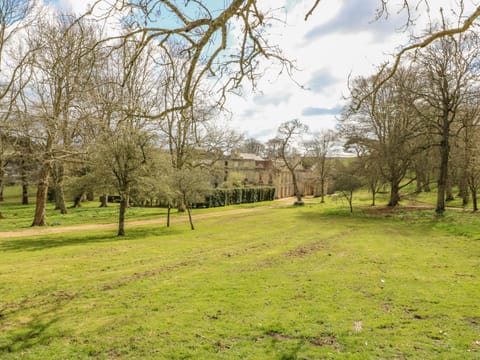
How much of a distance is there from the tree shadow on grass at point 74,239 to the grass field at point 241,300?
25 cm

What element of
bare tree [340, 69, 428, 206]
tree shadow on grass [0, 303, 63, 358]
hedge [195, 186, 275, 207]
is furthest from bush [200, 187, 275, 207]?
tree shadow on grass [0, 303, 63, 358]

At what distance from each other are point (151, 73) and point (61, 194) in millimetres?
13007

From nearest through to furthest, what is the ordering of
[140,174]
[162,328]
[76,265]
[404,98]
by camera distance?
[162,328] → [76,265] → [140,174] → [404,98]

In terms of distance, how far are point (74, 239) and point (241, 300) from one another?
11864 mm

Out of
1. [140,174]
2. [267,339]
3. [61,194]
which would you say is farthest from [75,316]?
[61,194]

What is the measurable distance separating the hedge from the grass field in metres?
21.2

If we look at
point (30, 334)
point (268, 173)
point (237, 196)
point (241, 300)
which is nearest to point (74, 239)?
point (30, 334)

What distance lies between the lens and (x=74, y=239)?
1551cm

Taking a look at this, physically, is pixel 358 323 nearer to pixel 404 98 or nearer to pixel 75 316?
pixel 75 316

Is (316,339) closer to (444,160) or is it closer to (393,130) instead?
(444,160)

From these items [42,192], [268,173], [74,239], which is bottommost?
[74,239]

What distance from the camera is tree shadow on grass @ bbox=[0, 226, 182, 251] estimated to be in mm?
13516

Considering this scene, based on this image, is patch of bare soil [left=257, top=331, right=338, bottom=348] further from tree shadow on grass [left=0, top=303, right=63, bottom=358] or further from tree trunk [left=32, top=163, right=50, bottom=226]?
tree trunk [left=32, top=163, right=50, bottom=226]

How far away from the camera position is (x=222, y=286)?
305 inches
